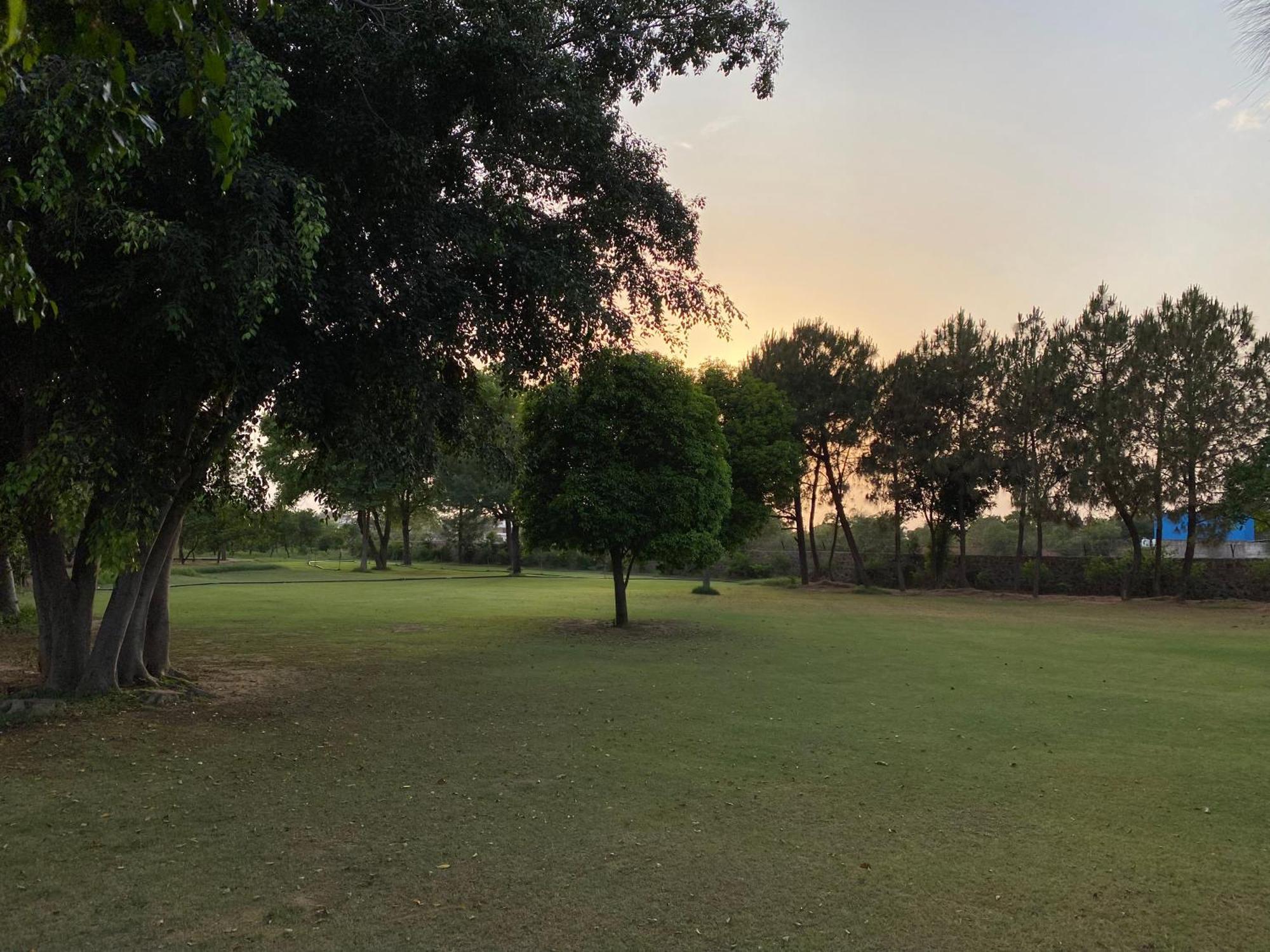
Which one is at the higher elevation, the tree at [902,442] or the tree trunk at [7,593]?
the tree at [902,442]

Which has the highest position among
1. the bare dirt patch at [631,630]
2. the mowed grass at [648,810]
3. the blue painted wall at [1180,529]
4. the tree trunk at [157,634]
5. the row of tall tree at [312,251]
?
the row of tall tree at [312,251]

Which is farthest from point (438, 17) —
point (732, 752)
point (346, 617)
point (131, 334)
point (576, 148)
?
point (346, 617)

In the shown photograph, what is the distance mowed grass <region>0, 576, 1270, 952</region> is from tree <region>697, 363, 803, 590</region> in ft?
55.5

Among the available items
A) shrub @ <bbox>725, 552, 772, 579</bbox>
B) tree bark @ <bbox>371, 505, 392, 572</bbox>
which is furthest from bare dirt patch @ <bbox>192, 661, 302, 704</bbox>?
tree bark @ <bbox>371, 505, 392, 572</bbox>

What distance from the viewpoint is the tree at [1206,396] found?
28203mm

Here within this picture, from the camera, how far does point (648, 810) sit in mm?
5816

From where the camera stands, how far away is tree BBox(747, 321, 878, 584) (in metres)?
37.6

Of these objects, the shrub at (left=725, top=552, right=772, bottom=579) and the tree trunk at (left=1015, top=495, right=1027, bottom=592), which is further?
the shrub at (left=725, top=552, right=772, bottom=579)

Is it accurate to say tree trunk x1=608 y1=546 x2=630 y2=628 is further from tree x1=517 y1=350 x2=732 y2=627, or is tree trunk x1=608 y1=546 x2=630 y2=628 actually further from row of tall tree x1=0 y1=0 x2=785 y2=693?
row of tall tree x1=0 y1=0 x2=785 y2=693

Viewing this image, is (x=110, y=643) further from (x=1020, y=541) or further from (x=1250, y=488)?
(x=1020, y=541)

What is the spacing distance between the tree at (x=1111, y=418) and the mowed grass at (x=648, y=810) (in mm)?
18708

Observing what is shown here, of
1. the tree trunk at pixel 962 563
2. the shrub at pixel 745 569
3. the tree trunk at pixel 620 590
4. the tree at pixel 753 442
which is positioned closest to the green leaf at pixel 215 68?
the tree trunk at pixel 620 590

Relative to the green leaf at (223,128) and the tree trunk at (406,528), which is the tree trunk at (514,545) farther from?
the green leaf at (223,128)

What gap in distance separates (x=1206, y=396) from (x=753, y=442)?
14.8 meters
